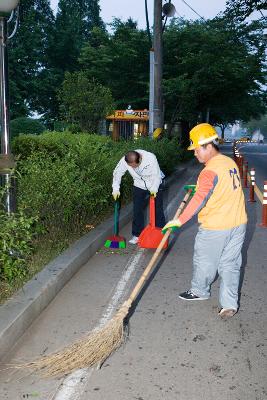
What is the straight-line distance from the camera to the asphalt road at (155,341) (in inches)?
122

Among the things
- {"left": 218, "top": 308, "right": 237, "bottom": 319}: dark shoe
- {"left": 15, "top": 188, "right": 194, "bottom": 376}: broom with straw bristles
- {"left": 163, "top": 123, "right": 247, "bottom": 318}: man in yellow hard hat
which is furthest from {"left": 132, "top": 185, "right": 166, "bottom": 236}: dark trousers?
{"left": 15, "top": 188, "right": 194, "bottom": 376}: broom with straw bristles

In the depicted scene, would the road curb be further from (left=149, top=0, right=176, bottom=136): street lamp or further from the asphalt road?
(left=149, top=0, right=176, bottom=136): street lamp

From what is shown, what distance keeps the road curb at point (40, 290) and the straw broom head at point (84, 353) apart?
14.3 inches

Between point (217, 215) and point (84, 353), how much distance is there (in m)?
1.66

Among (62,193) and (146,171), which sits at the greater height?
(146,171)

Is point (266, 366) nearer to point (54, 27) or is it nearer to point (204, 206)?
point (204, 206)

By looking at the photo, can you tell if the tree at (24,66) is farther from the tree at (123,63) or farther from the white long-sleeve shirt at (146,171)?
the white long-sleeve shirt at (146,171)

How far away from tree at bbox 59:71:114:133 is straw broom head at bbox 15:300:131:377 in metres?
18.9

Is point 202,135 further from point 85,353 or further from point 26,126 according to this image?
point 26,126

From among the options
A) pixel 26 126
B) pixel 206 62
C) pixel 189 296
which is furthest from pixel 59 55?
pixel 189 296

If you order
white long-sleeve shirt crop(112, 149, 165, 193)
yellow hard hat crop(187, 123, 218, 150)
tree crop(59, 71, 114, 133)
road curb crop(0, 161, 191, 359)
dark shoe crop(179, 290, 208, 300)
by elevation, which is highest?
tree crop(59, 71, 114, 133)

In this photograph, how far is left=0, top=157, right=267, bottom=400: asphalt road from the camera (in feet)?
10.2

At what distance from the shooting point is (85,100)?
2198 cm

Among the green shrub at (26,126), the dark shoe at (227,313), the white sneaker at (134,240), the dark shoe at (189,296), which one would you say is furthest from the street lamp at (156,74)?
the dark shoe at (227,313)
